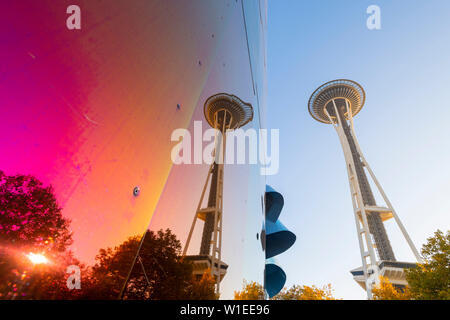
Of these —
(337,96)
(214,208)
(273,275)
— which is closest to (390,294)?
(273,275)

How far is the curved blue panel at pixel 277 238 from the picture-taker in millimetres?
13962

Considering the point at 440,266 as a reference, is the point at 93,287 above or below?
below

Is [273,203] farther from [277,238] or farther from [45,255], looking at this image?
[45,255]

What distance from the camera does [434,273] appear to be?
18.4 ft

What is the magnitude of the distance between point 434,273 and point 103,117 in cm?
808

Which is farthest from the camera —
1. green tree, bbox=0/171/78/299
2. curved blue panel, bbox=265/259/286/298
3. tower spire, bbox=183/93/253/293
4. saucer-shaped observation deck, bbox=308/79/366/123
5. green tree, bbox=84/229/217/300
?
saucer-shaped observation deck, bbox=308/79/366/123

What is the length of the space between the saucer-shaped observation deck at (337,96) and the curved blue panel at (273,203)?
16091 mm

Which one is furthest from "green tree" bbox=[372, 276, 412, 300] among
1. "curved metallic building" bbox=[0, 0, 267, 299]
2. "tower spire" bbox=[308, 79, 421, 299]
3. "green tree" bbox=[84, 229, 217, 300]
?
"curved metallic building" bbox=[0, 0, 267, 299]

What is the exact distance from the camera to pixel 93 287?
1.63 ft

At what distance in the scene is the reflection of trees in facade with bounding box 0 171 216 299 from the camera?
0.35m

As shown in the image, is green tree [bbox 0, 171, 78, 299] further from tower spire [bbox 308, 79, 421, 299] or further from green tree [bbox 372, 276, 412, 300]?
tower spire [bbox 308, 79, 421, 299]
